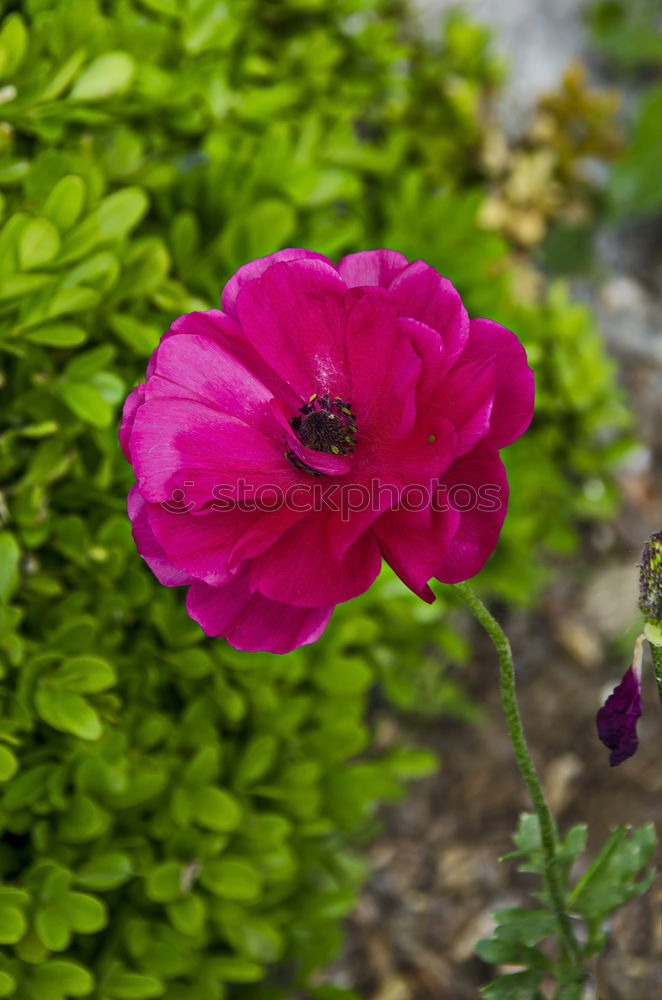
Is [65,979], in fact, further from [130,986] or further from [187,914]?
[187,914]

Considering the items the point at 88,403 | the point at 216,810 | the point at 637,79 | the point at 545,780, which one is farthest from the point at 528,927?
the point at 637,79

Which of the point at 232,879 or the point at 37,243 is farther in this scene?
the point at 232,879

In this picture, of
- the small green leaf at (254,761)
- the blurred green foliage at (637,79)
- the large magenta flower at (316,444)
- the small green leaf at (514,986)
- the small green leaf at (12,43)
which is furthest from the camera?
the blurred green foliage at (637,79)

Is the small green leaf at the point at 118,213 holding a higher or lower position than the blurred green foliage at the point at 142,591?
higher

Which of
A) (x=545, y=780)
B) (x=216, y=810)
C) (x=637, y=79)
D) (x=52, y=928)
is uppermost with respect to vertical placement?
(x=52, y=928)

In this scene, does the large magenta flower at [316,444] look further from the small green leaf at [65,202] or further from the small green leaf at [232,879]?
the small green leaf at [232,879]

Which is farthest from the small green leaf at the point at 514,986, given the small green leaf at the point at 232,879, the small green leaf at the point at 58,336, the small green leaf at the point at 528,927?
the small green leaf at the point at 58,336
